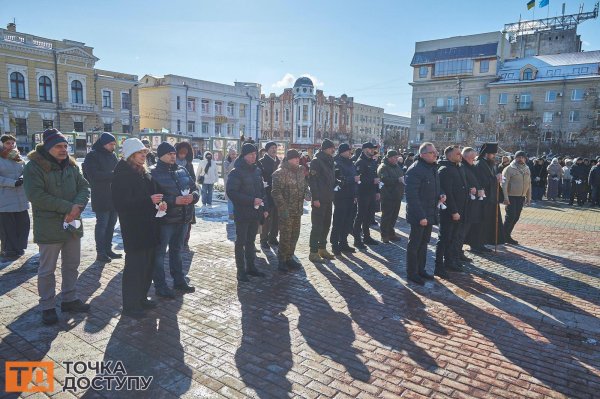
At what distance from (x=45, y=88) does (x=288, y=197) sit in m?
45.1

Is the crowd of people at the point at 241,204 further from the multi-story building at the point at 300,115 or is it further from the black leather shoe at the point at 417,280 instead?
the multi-story building at the point at 300,115

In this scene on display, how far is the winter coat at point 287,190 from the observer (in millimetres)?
6508

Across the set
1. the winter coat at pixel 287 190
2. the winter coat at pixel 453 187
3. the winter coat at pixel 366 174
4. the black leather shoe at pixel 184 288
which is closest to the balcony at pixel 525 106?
the winter coat at pixel 366 174

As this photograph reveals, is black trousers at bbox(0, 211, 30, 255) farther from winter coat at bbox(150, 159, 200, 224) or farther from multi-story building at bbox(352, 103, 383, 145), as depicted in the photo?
multi-story building at bbox(352, 103, 383, 145)

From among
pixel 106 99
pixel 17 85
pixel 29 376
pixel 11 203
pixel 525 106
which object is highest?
pixel 525 106

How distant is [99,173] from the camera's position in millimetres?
6555

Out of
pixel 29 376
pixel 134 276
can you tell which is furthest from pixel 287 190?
pixel 29 376

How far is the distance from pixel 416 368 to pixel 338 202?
14.1ft

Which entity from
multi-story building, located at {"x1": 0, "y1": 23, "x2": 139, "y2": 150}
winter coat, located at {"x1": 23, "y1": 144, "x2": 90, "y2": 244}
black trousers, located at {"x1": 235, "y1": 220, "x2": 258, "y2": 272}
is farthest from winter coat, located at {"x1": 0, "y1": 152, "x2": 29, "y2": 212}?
multi-story building, located at {"x1": 0, "y1": 23, "x2": 139, "y2": 150}

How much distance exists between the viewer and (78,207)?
4.52 m

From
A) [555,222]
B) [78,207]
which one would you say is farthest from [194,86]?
[78,207]

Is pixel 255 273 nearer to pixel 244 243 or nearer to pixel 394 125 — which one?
pixel 244 243

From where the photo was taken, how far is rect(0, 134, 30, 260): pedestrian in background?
6.66m

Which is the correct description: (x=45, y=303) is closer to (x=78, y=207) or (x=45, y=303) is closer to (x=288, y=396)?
(x=78, y=207)
